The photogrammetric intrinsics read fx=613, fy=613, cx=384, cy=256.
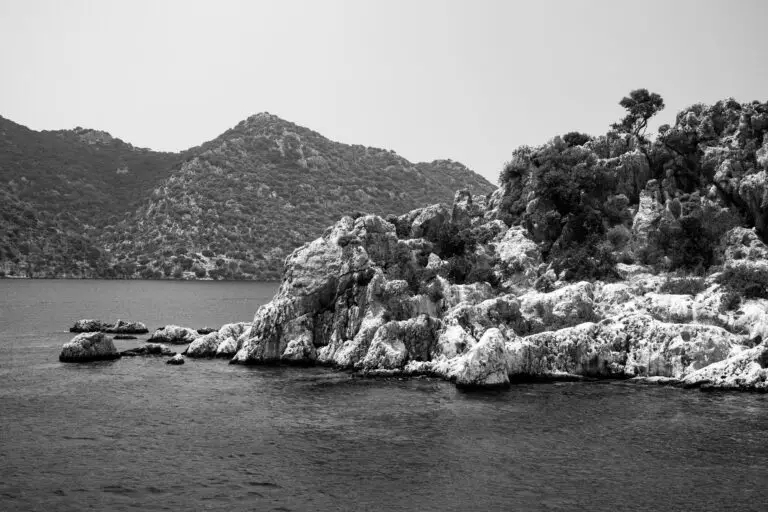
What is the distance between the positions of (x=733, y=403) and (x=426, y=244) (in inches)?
1594

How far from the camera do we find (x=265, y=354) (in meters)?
63.8

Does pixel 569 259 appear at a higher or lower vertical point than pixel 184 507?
higher

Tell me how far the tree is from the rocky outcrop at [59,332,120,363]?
7656 centimetres

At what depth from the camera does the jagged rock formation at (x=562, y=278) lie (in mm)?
54000

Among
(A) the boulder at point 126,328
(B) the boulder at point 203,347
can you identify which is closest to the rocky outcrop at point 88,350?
(B) the boulder at point 203,347

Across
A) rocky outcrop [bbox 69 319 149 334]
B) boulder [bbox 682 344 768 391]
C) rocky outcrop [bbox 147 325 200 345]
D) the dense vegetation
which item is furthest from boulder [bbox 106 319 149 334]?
boulder [bbox 682 344 768 391]

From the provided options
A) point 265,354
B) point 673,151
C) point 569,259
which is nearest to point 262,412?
point 265,354

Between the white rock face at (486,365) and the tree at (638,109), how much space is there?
55493 millimetres

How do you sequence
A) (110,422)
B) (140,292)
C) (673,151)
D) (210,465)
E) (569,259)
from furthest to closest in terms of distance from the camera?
(140,292) < (673,151) < (569,259) < (110,422) < (210,465)

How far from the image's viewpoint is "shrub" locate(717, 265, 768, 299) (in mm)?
58219

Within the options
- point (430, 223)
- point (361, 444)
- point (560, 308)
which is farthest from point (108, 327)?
point (361, 444)

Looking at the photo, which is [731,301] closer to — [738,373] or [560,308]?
[738,373]

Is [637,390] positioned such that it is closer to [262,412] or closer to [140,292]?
[262,412]

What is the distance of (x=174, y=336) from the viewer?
3184 inches
